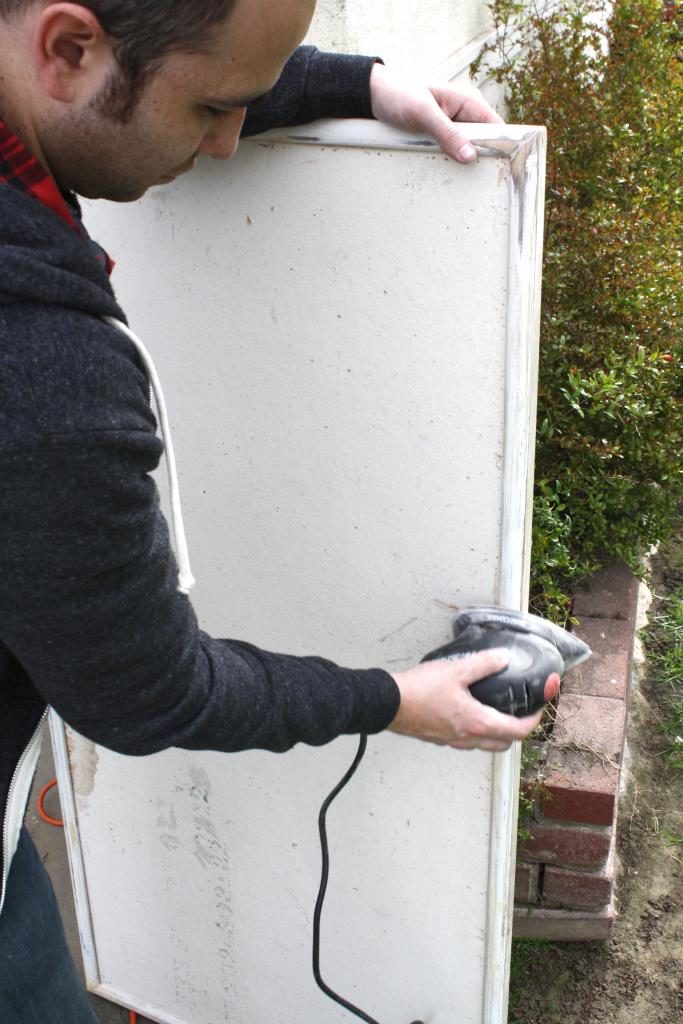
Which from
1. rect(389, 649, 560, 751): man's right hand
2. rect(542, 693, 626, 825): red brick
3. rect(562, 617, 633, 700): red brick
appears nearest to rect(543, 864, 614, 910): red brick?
rect(542, 693, 626, 825): red brick

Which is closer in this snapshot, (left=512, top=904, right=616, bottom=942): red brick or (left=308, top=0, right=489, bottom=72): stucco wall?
(left=308, top=0, right=489, bottom=72): stucco wall

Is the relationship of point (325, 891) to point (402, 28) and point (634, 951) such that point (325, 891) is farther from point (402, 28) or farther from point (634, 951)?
point (402, 28)

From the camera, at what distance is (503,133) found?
121cm

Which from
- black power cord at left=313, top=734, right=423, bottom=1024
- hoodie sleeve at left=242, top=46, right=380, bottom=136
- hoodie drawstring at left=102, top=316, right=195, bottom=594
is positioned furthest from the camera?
black power cord at left=313, top=734, right=423, bottom=1024

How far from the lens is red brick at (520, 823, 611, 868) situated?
7.41 feet

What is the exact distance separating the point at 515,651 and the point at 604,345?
1.54m

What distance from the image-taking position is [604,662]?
251 centimetres

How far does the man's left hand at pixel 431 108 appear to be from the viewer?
123 cm

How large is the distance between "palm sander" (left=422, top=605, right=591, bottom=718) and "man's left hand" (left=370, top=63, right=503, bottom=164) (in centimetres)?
60

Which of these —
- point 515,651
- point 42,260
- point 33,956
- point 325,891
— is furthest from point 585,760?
point 42,260

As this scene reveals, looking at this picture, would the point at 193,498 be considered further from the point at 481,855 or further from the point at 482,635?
the point at 481,855

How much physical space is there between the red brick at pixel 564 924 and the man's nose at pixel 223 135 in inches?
73.3

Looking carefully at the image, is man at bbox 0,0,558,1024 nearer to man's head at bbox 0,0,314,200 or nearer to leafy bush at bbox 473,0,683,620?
man's head at bbox 0,0,314,200

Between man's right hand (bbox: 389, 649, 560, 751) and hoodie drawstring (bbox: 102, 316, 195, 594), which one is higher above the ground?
hoodie drawstring (bbox: 102, 316, 195, 594)
